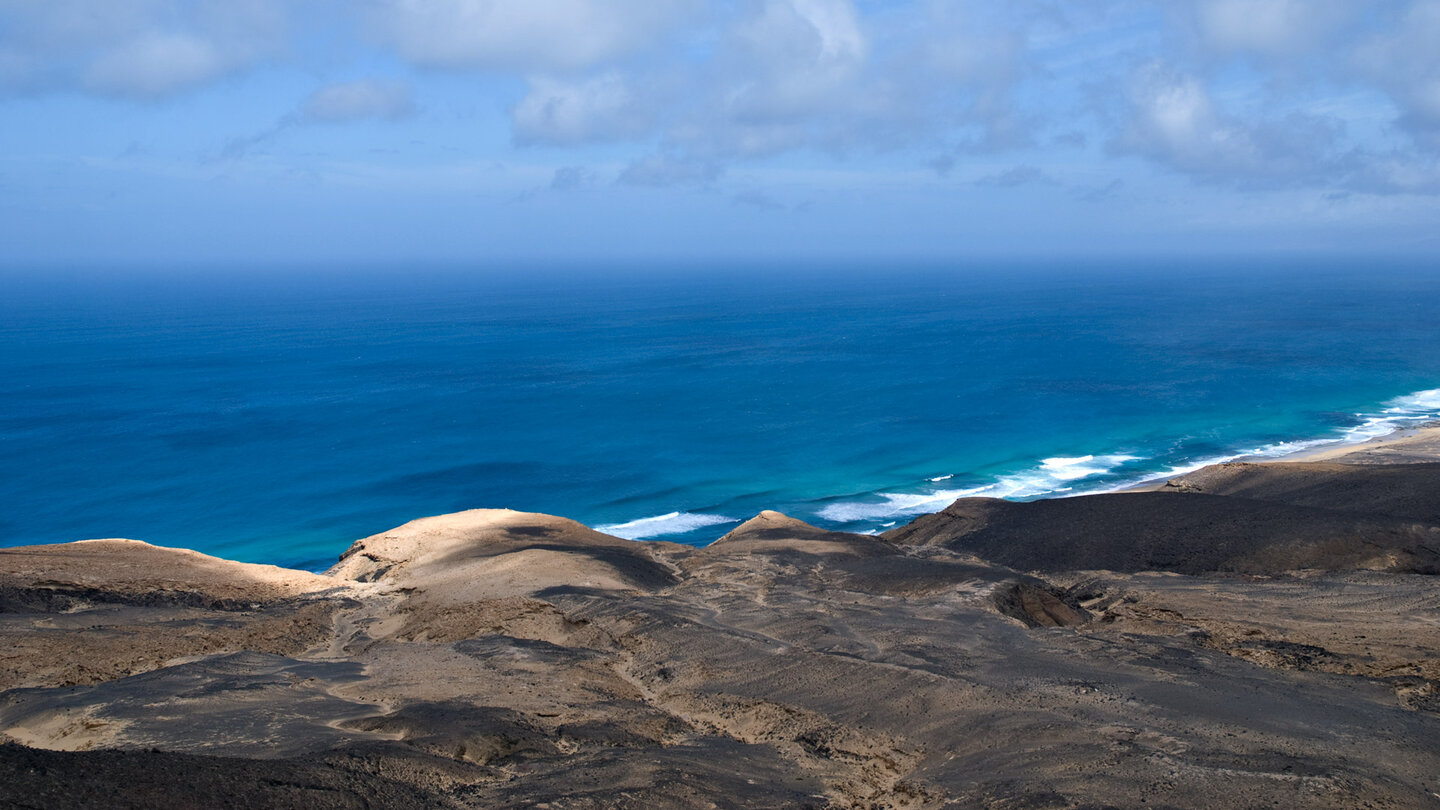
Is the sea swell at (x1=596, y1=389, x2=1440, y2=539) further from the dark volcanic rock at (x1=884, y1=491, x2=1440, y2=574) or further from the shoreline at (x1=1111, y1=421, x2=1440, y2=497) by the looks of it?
the dark volcanic rock at (x1=884, y1=491, x2=1440, y2=574)

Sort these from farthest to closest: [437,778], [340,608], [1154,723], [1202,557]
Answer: [1202,557] < [340,608] < [1154,723] < [437,778]

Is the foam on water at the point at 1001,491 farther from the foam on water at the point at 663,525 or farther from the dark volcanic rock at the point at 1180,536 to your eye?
the dark volcanic rock at the point at 1180,536

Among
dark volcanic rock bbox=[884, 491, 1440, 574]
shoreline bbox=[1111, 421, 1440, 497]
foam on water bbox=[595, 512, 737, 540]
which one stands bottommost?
foam on water bbox=[595, 512, 737, 540]

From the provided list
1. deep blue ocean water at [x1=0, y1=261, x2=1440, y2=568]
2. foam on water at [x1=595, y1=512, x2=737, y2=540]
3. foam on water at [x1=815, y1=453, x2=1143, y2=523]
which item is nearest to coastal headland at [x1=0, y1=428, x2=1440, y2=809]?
foam on water at [x1=595, y1=512, x2=737, y2=540]

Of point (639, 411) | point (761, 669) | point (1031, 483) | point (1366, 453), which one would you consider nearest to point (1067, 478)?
point (1031, 483)

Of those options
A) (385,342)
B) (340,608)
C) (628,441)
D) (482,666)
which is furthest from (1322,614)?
(385,342)

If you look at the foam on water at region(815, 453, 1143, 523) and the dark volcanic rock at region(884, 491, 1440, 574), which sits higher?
the dark volcanic rock at region(884, 491, 1440, 574)

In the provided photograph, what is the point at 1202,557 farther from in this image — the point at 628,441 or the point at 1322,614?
the point at 628,441
